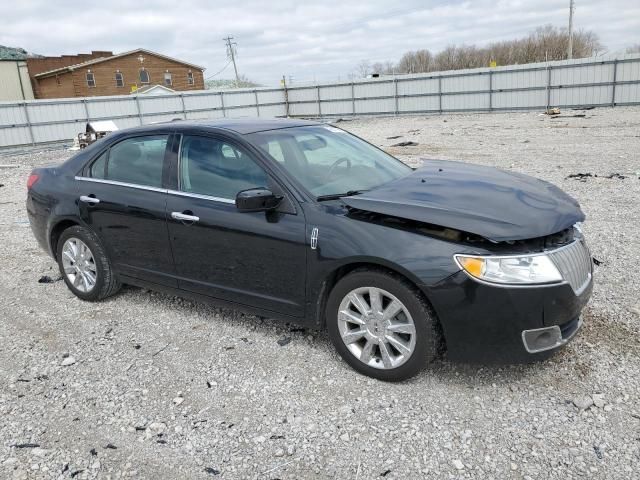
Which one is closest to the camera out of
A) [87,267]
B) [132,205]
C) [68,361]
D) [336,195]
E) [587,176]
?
[336,195]

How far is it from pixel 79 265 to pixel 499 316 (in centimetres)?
380

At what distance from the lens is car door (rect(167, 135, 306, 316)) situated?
3518mm

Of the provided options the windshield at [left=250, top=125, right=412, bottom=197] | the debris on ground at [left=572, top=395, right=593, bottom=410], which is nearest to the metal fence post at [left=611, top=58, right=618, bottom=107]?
the windshield at [left=250, top=125, right=412, bottom=197]

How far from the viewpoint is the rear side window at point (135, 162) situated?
4250mm

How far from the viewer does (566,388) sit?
3.18m

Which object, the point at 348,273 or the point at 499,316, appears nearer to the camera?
the point at 499,316

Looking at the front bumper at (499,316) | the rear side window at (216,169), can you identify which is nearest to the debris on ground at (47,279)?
the rear side window at (216,169)

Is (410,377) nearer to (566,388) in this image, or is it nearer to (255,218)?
(566,388)

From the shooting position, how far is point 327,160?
405 centimetres

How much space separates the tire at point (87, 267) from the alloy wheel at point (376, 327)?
2438mm

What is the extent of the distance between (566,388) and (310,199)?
6.51ft

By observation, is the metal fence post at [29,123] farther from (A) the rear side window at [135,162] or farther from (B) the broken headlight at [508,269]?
(B) the broken headlight at [508,269]

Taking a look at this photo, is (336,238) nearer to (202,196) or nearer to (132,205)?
(202,196)

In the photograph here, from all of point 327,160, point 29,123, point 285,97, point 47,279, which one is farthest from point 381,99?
point 327,160
